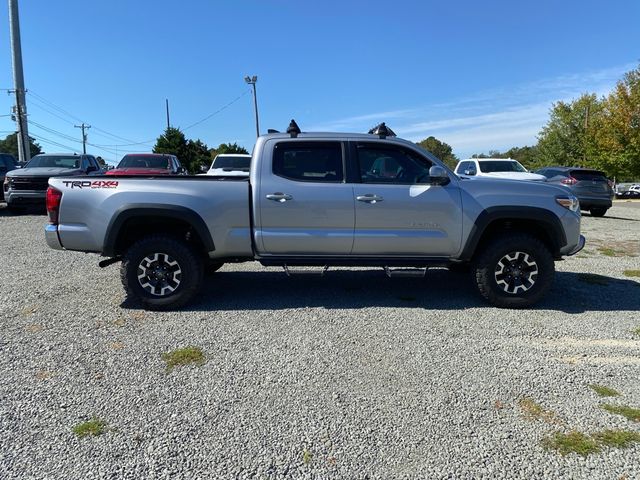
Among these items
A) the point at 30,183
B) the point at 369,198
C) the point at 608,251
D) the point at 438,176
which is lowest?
the point at 608,251

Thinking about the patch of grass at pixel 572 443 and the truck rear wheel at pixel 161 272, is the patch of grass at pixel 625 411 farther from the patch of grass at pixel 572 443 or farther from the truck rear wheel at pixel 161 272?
the truck rear wheel at pixel 161 272

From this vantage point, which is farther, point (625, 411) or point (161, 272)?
point (161, 272)

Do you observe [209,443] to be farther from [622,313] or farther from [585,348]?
[622,313]

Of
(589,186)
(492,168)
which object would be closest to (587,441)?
(589,186)

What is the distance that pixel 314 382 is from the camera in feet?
11.5

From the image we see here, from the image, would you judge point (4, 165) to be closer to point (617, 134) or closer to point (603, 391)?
point (603, 391)

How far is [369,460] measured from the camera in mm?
2604

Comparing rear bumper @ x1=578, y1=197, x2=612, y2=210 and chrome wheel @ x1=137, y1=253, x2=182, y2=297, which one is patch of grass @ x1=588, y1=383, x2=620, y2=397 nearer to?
chrome wheel @ x1=137, y1=253, x2=182, y2=297

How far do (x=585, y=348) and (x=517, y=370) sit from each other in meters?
0.93

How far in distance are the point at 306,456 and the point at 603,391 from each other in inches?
89.2

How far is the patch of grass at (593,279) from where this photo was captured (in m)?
6.54

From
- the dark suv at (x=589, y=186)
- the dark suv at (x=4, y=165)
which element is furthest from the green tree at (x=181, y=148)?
the dark suv at (x=589, y=186)

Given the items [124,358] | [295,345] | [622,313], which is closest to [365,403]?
[295,345]

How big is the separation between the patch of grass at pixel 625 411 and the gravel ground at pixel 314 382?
7 cm
